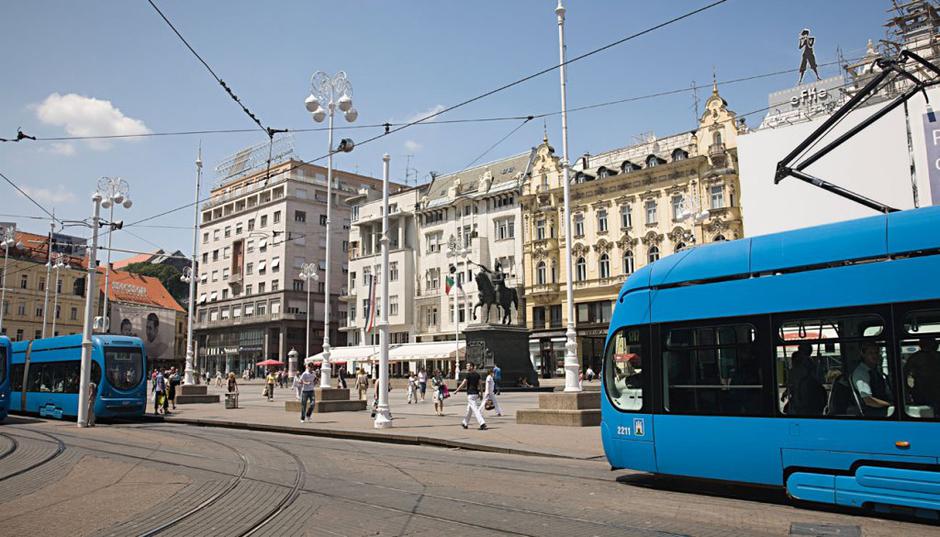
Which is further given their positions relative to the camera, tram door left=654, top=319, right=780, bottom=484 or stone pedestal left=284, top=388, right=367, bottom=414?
stone pedestal left=284, top=388, right=367, bottom=414

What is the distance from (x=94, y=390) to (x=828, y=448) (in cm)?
2106

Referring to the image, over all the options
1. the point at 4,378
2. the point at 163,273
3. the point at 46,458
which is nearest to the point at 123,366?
the point at 4,378

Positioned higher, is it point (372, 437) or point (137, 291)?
point (137, 291)

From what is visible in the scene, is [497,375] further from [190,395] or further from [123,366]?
[123,366]

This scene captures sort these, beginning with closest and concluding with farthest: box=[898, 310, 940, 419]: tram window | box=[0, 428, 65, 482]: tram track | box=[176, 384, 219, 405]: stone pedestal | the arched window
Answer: box=[898, 310, 940, 419]: tram window → box=[0, 428, 65, 482]: tram track → box=[176, 384, 219, 405]: stone pedestal → the arched window

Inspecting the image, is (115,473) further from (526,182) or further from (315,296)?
(315,296)

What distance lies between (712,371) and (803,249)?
6.12ft

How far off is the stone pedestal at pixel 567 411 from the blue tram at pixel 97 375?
13.9m

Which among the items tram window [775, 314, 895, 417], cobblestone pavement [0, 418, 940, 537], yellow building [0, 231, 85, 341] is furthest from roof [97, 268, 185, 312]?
tram window [775, 314, 895, 417]

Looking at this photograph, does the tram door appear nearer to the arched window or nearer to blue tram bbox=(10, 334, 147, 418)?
blue tram bbox=(10, 334, 147, 418)

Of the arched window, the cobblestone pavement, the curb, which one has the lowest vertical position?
the curb

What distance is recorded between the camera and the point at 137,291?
84.9 meters

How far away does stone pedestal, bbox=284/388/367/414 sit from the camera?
82.1 feet

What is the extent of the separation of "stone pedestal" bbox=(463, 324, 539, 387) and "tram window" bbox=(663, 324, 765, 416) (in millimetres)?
26080
